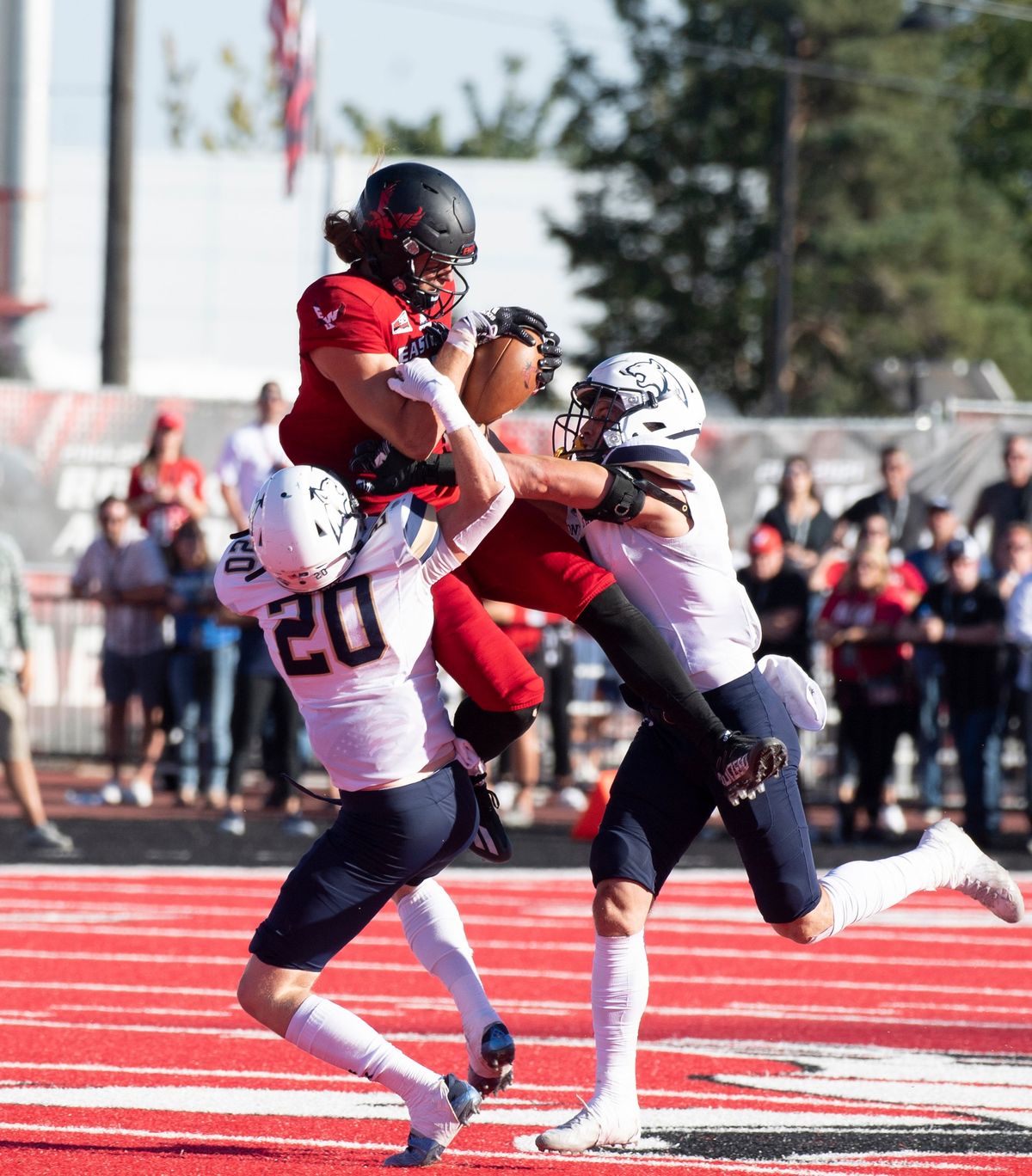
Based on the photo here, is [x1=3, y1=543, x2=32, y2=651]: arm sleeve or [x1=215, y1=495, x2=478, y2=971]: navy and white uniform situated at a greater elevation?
[x1=215, y1=495, x2=478, y2=971]: navy and white uniform

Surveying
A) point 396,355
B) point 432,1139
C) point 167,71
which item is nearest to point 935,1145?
point 432,1139

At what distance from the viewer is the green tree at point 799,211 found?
141 ft

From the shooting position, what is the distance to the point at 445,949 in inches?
197

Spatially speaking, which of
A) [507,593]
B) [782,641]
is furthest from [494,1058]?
[782,641]

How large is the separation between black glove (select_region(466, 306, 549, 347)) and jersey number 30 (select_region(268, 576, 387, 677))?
72cm

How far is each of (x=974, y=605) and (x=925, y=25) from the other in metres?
11.7

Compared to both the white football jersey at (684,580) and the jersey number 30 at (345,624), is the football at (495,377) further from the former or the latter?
the jersey number 30 at (345,624)

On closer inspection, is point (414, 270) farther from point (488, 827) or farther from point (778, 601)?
point (778, 601)

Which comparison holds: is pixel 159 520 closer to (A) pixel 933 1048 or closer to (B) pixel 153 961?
(B) pixel 153 961

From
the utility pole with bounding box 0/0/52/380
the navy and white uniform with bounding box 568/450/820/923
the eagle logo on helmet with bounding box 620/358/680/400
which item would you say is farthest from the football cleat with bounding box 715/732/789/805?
the utility pole with bounding box 0/0/52/380

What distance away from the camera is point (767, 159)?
44.0 metres

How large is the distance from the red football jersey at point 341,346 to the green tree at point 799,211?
1483 inches

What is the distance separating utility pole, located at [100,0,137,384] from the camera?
719 inches

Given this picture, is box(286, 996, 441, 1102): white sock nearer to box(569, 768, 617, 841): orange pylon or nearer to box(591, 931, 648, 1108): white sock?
box(591, 931, 648, 1108): white sock
